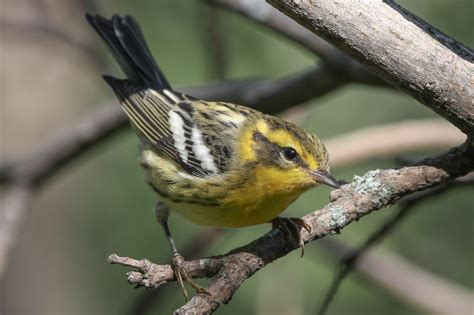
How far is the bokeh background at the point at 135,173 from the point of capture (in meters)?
5.57

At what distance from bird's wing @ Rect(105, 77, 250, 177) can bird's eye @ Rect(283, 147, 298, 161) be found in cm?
32

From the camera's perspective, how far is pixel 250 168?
3.40m

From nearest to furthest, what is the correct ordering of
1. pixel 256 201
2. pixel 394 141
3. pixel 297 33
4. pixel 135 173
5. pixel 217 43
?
pixel 256 201 → pixel 297 33 → pixel 394 141 → pixel 217 43 → pixel 135 173

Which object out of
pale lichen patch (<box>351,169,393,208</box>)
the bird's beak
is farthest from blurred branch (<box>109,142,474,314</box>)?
the bird's beak

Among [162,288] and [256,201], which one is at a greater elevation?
[256,201]

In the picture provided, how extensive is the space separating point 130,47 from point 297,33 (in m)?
0.93

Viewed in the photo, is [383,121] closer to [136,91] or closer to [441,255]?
[441,255]

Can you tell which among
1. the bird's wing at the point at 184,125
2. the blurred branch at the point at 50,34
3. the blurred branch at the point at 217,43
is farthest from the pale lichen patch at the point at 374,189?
the blurred branch at the point at 50,34

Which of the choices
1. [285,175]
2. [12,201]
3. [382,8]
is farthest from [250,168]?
[12,201]

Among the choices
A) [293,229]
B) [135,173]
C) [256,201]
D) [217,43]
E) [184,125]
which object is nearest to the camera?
[293,229]

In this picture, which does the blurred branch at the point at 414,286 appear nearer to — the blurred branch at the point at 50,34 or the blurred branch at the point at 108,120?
the blurred branch at the point at 108,120

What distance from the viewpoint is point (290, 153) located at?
129 inches

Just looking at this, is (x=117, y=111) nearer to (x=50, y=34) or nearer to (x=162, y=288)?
(x=162, y=288)

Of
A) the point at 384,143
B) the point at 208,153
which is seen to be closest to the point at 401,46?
the point at 208,153
